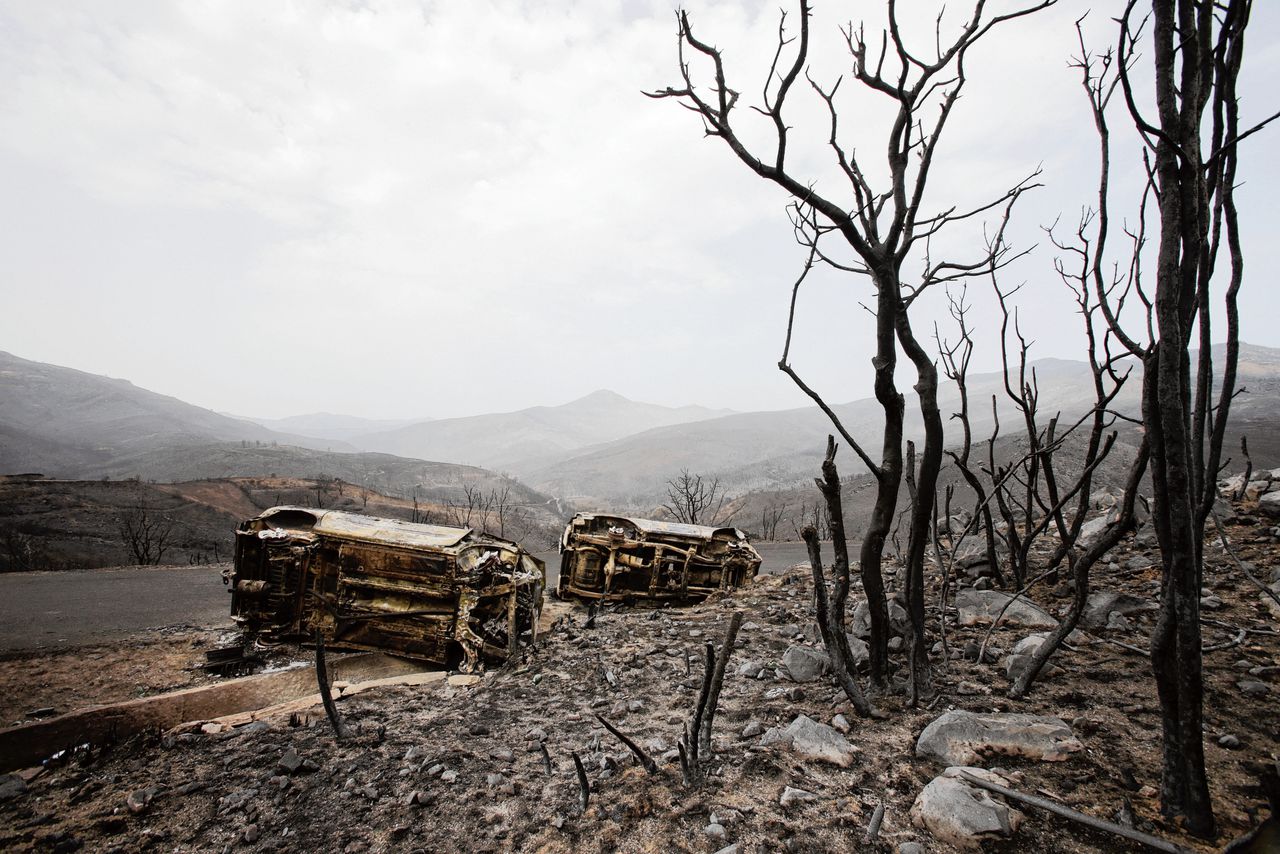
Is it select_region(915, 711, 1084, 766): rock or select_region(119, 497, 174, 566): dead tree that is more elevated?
select_region(915, 711, 1084, 766): rock

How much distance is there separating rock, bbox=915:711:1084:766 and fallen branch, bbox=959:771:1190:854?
392 millimetres

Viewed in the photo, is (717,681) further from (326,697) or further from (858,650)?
(326,697)

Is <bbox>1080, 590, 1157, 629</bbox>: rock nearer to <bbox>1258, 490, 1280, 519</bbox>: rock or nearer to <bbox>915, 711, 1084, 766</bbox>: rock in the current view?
<bbox>915, 711, 1084, 766</bbox>: rock

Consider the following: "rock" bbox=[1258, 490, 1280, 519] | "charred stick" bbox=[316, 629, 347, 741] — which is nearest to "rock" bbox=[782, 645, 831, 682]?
"charred stick" bbox=[316, 629, 347, 741]

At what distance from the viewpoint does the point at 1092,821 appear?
217 cm

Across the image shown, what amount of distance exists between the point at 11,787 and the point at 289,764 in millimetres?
1585

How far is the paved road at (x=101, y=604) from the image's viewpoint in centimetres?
739

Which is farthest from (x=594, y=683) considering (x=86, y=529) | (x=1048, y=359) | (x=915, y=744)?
(x=1048, y=359)

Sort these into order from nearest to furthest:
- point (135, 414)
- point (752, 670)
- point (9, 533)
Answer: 1. point (752, 670)
2. point (9, 533)
3. point (135, 414)

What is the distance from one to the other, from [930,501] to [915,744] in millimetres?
1517

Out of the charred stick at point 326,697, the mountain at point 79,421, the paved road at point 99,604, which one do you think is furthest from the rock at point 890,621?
the mountain at point 79,421

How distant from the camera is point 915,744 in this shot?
3.26 m

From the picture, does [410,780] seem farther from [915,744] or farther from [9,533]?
[9,533]

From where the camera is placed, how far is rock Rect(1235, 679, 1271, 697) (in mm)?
3330
